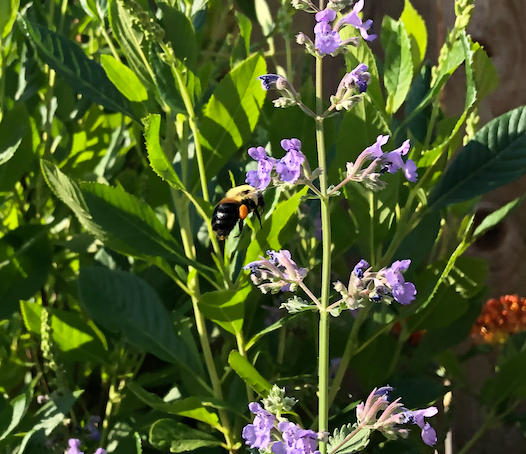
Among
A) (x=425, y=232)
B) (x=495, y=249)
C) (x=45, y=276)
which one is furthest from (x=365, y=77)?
(x=495, y=249)

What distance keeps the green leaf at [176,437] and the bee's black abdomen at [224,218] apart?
204mm

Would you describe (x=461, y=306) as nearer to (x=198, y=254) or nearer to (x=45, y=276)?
(x=198, y=254)

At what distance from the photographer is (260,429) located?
0.39 m

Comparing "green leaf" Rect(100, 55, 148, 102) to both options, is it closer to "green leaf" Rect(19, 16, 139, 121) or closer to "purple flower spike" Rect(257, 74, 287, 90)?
"green leaf" Rect(19, 16, 139, 121)

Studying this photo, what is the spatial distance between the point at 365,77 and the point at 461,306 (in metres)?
0.36

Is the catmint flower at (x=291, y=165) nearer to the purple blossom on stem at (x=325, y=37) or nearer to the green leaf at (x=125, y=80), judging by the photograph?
the purple blossom on stem at (x=325, y=37)

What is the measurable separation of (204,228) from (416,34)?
14.4 inches

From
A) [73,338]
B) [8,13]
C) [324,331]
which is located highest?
[8,13]

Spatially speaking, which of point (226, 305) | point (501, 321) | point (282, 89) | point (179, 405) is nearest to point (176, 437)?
point (179, 405)

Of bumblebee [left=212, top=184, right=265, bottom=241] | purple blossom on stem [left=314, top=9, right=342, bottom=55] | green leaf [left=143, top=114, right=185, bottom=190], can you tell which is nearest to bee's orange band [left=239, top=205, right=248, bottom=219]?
bumblebee [left=212, top=184, right=265, bottom=241]

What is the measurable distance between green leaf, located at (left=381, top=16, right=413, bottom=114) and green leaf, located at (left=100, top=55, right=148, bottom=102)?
274 millimetres

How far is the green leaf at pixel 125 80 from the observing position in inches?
22.0

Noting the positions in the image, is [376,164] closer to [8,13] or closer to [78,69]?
[78,69]

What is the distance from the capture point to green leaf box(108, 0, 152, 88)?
22.4 inches
